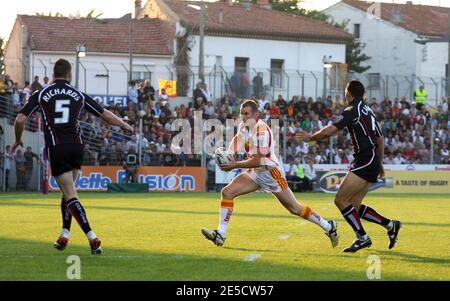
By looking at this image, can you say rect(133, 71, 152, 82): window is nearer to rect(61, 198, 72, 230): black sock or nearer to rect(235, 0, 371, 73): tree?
rect(235, 0, 371, 73): tree

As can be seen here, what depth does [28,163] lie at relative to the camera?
34938 millimetres

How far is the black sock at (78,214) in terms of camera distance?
1229 cm

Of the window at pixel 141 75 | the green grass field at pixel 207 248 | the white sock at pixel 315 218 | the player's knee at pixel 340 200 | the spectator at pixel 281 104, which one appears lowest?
the green grass field at pixel 207 248

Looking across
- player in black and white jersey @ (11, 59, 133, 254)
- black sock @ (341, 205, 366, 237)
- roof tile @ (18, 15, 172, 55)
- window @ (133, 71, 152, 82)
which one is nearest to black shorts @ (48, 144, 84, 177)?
player in black and white jersey @ (11, 59, 133, 254)

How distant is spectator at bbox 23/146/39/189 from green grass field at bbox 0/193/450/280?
11.7m

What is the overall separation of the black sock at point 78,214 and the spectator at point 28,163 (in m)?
22.9

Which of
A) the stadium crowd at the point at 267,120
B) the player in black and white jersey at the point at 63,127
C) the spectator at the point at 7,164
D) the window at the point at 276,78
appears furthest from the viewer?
the window at the point at 276,78

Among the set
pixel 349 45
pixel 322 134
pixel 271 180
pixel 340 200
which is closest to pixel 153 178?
pixel 271 180

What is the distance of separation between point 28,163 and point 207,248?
22.4 metres

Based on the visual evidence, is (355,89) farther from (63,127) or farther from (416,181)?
(416,181)

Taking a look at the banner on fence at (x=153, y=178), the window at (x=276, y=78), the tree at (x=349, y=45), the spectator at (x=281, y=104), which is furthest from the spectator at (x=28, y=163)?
the tree at (x=349, y=45)

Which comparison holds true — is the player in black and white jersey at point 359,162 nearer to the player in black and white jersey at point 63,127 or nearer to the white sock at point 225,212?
the white sock at point 225,212
